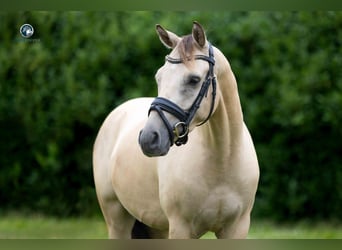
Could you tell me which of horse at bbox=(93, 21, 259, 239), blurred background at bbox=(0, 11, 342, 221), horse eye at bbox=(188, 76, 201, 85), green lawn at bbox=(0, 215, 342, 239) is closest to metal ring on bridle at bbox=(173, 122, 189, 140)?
horse at bbox=(93, 21, 259, 239)

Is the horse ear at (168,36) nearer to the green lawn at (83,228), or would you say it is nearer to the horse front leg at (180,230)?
the horse front leg at (180,230)

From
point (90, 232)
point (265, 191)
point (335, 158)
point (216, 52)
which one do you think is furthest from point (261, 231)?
point (216, 52)

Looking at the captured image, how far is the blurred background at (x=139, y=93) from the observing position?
6914mm

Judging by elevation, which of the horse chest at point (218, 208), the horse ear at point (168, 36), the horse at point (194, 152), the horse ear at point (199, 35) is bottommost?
the horse chest at point (218, 208)

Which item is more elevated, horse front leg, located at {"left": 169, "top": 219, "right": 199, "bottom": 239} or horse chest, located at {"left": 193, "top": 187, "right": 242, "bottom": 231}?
horse chest, located at {"left": 193, "top": 187, "right": 242, "bottom": 231}

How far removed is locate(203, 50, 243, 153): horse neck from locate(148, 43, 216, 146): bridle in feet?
0.43

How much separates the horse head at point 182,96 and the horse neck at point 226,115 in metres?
0.14

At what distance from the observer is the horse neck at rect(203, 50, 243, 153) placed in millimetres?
3666

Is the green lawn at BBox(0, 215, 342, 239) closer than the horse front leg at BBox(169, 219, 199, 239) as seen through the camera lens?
No

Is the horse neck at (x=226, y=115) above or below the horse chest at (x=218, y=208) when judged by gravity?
above

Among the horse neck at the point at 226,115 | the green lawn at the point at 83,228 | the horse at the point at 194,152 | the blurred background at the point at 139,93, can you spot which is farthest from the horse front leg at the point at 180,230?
the blurred background at the point at 139,93

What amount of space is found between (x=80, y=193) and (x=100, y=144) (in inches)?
92.3

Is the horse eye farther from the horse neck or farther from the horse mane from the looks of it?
the horse neck

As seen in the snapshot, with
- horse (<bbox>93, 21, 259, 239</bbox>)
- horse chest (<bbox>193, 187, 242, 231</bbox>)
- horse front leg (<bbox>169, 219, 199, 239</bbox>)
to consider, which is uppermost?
horse (<bbox>93, 21, 259, 239</bbox>)
